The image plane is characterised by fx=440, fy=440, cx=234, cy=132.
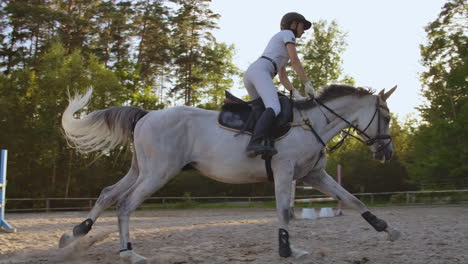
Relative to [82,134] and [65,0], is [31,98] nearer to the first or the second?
[65,0]

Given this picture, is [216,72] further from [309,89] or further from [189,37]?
[309,89]

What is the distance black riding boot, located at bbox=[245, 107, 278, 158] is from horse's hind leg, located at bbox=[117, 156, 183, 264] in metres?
1.00

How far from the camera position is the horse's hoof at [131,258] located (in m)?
5.04

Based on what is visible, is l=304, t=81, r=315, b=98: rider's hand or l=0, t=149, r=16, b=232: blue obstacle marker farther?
l=0, t=149, r=16, b=232: blue obstacle marker

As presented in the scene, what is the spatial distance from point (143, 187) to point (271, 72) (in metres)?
2.20

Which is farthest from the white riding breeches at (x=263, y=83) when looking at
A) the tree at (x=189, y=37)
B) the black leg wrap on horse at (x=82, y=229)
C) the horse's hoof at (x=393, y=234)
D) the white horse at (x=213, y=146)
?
the tree at (x=189, y=37)

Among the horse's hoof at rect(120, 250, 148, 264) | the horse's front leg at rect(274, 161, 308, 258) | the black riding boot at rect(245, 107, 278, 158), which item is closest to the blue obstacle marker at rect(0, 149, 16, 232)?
the horse's hoof at rect(120, 250, 148, 264)

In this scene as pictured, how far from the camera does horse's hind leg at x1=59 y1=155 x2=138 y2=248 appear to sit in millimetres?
5605

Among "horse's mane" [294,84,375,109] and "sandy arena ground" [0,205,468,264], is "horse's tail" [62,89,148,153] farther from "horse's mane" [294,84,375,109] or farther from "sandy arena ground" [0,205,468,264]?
"horse's mane" [294,84,375,109]

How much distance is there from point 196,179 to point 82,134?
24.5 m

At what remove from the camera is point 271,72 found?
19.0 feet

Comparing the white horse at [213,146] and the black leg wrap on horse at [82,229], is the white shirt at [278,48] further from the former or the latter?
the black leg wrap on horse at [82,229]

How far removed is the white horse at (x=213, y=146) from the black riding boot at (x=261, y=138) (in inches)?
7.5

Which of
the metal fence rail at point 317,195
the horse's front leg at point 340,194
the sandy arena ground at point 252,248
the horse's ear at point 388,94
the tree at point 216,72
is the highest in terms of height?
the tree at point 216,72
